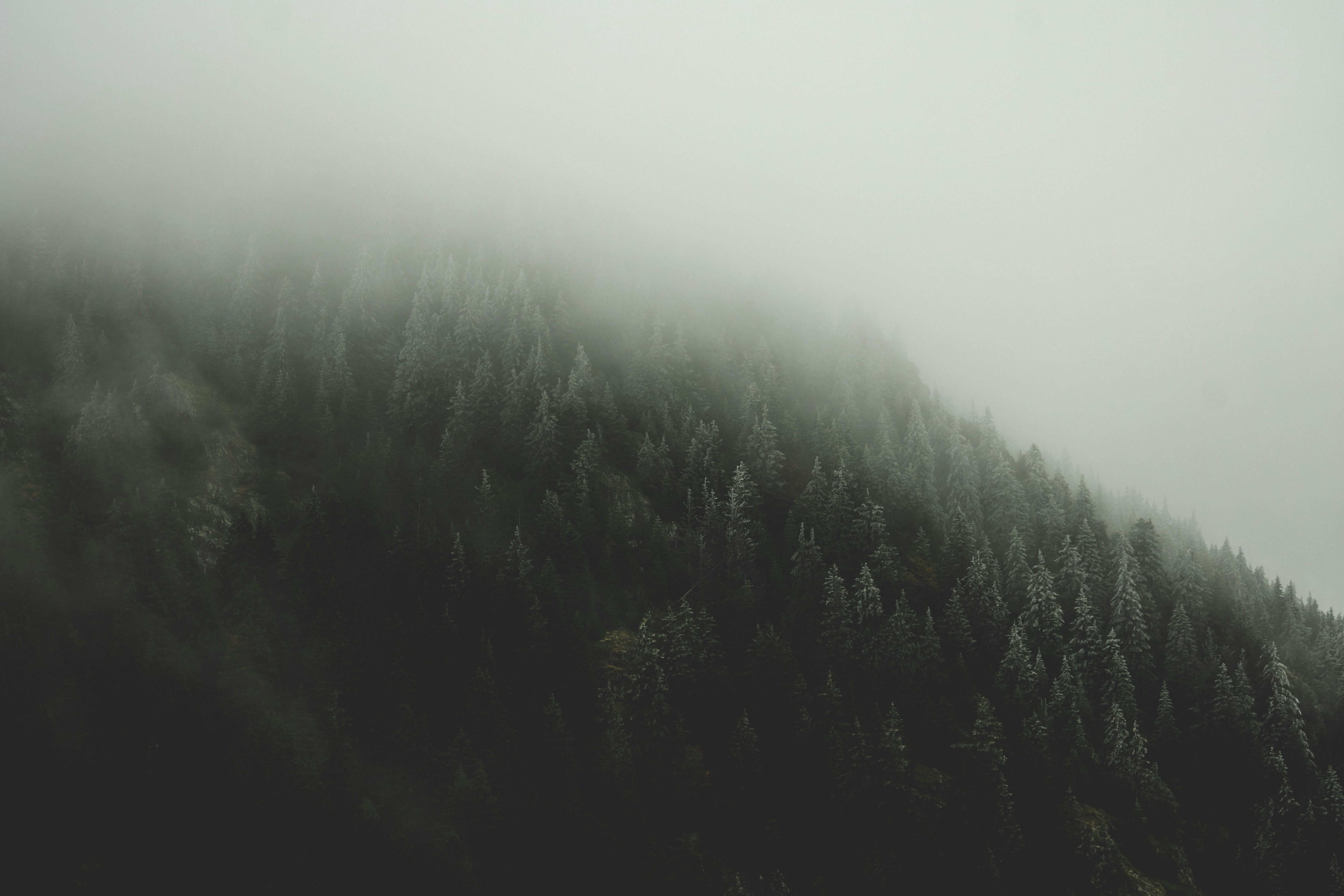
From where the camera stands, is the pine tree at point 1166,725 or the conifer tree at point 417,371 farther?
the conifer tree at point 417,371

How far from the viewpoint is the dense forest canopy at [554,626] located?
53062mm

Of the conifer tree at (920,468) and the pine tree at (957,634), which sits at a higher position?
the conifer tree at (920,468)

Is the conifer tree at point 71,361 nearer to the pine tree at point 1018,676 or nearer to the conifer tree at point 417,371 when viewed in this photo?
the conifer tree at point 417,371

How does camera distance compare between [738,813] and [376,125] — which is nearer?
[738,813]

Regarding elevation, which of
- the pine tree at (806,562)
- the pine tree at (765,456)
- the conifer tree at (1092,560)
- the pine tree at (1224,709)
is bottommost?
the pine tree at (1224,709)

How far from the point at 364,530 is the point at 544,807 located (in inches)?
1253

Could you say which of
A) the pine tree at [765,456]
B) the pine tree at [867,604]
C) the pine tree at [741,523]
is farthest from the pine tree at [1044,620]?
the pine tree at [765,456]

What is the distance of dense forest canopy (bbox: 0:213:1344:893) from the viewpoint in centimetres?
5306

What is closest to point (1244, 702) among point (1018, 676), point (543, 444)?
point (1018, 676)

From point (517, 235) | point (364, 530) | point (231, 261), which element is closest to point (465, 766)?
point (364, 530)

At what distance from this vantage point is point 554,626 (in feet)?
221

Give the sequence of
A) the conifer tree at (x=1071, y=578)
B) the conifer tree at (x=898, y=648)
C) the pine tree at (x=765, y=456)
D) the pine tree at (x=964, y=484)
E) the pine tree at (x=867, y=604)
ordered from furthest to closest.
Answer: the pine tree at (x=964, y=484) → the pine tree at (x=765, y=456) → the conifer tree at (x=1071, y=578) → the pine tree at (x=867, y=604) → the conifer tree at (x=898, y=648)

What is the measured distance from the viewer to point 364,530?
7175 cm

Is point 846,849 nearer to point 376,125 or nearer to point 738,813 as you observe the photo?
point 738,813
